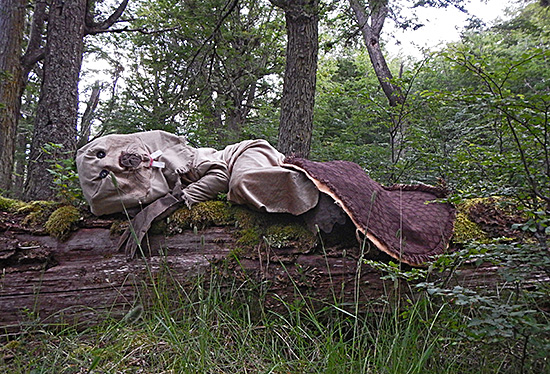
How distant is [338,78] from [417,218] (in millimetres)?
12472

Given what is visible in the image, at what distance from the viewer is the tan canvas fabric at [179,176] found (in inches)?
100.0

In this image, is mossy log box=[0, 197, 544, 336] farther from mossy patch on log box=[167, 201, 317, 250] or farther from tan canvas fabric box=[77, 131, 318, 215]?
tan canvas fabric box=[77, 131, 318, 215]

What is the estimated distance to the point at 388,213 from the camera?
2490mm

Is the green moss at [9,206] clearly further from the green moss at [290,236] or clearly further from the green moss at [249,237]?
the green moss at [290,236]

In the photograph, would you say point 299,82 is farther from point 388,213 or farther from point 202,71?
point 388,213

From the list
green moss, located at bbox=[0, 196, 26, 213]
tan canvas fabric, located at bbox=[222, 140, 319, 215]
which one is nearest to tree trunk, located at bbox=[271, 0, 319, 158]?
tan canvas fabric, located at bbox=[222, 140, 319, 215]

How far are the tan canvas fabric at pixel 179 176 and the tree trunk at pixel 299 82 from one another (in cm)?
150

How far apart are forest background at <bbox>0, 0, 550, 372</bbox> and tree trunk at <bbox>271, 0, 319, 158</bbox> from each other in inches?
0.8

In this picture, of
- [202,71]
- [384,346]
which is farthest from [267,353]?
[202,71]

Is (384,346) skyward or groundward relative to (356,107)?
groundward

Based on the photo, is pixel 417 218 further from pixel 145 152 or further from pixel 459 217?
pixel 145 152

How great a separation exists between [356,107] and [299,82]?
20.0 feet

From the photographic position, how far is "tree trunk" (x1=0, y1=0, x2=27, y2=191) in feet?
19.7

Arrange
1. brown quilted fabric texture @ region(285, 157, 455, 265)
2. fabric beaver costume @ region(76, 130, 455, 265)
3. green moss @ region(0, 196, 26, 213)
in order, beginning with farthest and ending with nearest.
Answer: green moss @ region(0, 196, 26, 213) < fabric beaver costume @ region(76, 130, 455, 265) < brown quilted fabric texture @ region(285, 157, 455, 265)
